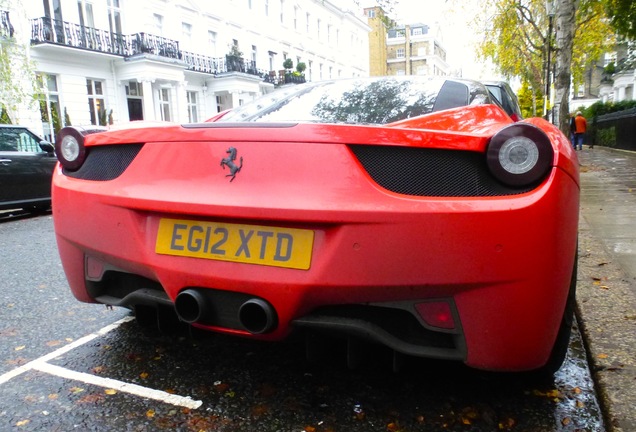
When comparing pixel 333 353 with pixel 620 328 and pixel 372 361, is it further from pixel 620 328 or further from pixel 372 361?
pixel 620 328

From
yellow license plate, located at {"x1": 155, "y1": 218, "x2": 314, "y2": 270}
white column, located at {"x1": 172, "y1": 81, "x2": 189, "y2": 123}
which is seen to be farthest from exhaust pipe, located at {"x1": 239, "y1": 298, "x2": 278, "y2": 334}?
white column, located at {"x1": 172, "y1": 81, "x2": 189, "y2": 123}

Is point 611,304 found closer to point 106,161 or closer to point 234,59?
point 106,161

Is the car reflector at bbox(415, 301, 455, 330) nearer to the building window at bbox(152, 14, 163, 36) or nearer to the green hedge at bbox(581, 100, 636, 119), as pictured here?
the green hedge at bbox(581, 100, 636, 119)

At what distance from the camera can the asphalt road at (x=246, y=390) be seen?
71.3 inches

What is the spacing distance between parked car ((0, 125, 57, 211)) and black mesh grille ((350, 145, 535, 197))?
789cm

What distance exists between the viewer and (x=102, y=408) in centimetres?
192

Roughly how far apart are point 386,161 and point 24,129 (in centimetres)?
855

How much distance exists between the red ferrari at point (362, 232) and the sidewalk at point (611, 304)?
27cm

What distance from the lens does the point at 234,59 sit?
1168 inches

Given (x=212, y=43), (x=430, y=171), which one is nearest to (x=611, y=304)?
(x=430, y=171)

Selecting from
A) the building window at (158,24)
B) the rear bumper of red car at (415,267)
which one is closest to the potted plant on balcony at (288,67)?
the building window at (158,24)

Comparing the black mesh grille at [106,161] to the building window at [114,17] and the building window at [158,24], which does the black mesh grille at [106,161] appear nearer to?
the building window at [114,17]


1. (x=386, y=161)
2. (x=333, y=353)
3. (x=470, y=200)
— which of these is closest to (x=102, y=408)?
(x=333, y=353)

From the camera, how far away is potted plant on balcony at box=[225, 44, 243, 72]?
29500 mm
